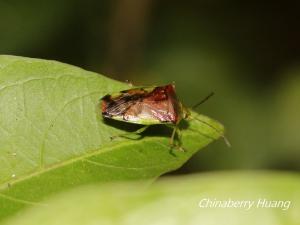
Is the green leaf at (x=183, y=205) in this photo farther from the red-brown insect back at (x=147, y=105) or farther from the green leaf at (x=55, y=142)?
the red-brown insect back at (x=147, y=105)

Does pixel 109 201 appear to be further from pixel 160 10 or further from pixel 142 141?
pixel 160 10

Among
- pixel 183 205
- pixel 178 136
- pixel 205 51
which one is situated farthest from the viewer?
pixel 205 51

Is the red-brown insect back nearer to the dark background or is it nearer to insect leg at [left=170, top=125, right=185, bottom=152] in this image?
insect leg at [left=170, top=125, right=185, bottom=152]

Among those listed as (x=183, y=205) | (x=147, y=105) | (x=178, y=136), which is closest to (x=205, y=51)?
(x=147, y=105)

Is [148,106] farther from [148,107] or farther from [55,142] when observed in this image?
[55,142]

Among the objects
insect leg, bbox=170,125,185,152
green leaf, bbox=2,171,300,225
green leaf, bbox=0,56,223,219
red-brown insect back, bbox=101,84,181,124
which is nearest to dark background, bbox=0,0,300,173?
red-brown insect back, bbox=101,84,181,124

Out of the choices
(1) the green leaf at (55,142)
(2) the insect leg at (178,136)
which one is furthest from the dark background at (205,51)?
(1) the green leaf at (55,142)
